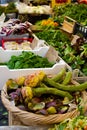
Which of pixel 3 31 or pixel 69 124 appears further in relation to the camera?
pixel 3 31

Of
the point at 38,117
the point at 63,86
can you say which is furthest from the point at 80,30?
the point at 38,117

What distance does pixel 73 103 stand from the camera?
2.45 m

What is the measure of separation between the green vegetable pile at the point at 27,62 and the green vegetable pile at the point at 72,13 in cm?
218

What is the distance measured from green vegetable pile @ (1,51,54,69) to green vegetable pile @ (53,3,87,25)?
2178 millimetres

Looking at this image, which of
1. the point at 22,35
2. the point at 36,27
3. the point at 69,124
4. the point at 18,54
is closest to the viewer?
the point at 69,124

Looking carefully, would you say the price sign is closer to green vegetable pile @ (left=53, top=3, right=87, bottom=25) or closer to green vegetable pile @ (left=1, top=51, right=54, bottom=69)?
green vegetable pile @ (left=53, top=3, right=87, bottom=25)

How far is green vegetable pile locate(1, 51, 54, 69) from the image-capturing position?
131 inches

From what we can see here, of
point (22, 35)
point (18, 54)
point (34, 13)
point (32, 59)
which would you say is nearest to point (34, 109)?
point (32, 59)

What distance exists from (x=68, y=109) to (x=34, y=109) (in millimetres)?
243

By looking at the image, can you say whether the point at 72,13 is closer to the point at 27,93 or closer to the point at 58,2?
the point at 58,2

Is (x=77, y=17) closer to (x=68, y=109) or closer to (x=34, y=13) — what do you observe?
(x=34, y=13)

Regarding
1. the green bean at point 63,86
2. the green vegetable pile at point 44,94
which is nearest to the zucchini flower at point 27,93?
the green vegetable pile at point 44,94

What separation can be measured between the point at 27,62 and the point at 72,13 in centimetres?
300

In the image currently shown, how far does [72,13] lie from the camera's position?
6113mm
